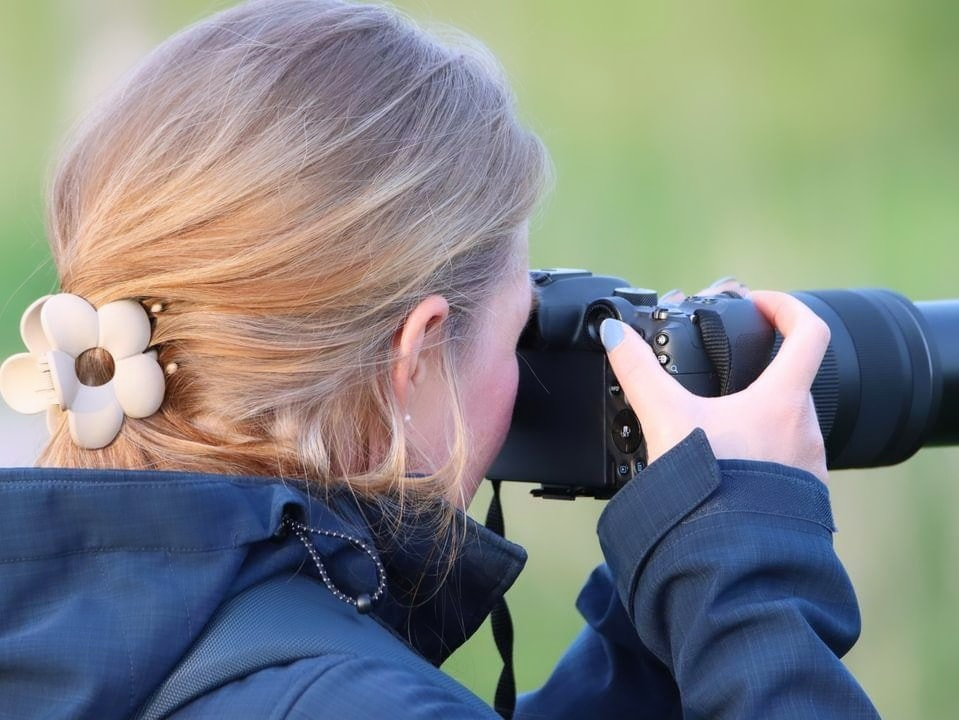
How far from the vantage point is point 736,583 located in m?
0.73

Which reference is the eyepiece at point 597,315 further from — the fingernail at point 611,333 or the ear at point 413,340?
the ear at point 413,340

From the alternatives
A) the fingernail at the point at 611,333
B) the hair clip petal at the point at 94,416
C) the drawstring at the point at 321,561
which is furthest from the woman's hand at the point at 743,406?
the hair clip petal at the point at 94,416

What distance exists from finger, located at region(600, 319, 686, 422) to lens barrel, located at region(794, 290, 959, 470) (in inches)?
6.9

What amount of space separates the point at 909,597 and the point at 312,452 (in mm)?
1608

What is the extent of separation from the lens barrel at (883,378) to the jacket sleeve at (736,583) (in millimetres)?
188

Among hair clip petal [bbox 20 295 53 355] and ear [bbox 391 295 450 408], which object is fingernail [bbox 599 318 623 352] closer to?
ear [bbox 391 295 450 408]

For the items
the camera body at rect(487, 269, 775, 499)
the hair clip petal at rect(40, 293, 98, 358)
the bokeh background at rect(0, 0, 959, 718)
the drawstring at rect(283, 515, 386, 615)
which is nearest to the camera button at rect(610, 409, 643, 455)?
the camera body at rect(487, 269, 775, 499)

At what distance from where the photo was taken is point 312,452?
707 millimetres

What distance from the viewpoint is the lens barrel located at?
95 cm

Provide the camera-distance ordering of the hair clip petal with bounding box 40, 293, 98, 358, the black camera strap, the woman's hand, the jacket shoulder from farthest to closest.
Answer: the black camera strap → the woman's hand → the hair clip petal with bounding box 40, 293, 98, 358 → the jacket shoulder

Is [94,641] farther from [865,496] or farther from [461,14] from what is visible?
[461,14]

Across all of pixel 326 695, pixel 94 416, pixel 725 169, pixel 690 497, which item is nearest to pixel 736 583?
pixel 690 497

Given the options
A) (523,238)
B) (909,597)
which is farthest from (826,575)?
(909,597)

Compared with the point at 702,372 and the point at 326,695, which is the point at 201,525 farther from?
the point at 702,372
